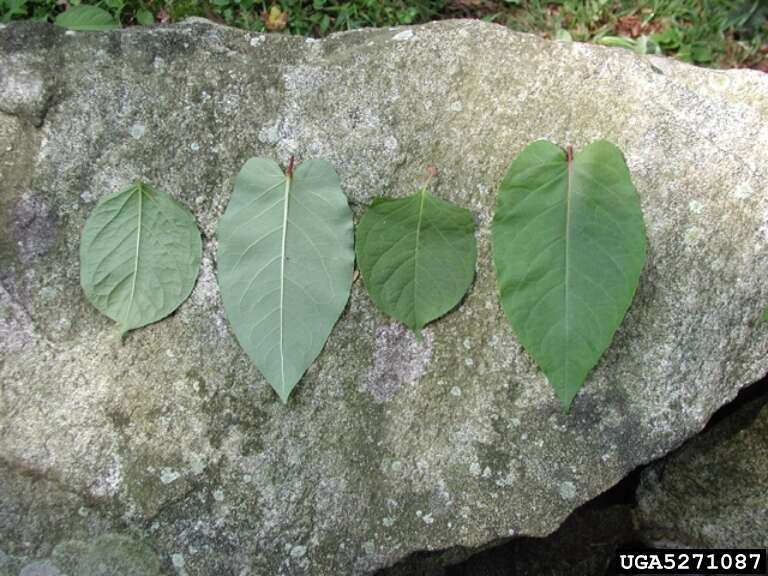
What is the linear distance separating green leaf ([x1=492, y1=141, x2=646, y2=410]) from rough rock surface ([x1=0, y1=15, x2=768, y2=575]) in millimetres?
69

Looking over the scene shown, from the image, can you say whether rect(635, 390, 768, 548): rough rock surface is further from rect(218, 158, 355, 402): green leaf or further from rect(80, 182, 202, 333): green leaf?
rect(80, 182, 202, 333): green leaf

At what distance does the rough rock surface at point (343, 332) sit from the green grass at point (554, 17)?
832 millimetres

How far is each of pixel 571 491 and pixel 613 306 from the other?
40cm

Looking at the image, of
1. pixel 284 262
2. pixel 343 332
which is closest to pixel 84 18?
pixel 284 262

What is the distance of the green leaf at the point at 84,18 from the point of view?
2498mm

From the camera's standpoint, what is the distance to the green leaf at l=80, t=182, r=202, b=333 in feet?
5.69

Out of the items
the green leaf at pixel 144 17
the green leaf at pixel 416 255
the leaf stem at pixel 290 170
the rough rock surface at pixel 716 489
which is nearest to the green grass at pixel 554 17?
the green leaf at pixel 144 17

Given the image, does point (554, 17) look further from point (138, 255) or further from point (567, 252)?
point (138, 255)

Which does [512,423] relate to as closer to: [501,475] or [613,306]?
[501,475]

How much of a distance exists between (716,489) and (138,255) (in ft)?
5.03

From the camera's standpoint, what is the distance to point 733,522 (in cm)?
205

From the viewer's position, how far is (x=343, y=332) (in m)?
1.76

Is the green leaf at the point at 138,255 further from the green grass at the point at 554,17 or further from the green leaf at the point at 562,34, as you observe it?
the green leaf at the point at 562,34

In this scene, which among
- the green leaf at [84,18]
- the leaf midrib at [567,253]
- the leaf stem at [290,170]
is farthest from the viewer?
the green leaf at [84,18]
